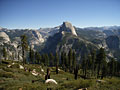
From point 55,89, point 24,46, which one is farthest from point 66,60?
point 55,89

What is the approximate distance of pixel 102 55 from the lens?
5247 centimetres

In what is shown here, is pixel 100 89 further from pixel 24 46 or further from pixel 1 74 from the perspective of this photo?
pixel 24 46

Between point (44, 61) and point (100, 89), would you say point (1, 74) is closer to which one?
point (100, 89)

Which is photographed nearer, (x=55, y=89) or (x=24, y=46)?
(x=55, y=89)

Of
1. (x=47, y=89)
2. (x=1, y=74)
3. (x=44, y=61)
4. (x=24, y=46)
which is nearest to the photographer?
(x=47, y=89)

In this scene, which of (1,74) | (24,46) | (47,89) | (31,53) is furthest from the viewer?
(31,53)

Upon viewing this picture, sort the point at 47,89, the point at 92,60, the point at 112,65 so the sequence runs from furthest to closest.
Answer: the point at 112,65
the point at 92,60
the point at 47,89

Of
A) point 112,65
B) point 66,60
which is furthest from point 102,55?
point 66,60

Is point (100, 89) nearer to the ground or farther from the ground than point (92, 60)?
farther from the ground

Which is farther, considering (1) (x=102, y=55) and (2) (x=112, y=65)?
(2) (x=112, y=65)

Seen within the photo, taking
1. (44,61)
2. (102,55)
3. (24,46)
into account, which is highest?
(24,46)

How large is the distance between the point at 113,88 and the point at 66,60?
225ft

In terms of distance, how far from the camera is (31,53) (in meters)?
89.2

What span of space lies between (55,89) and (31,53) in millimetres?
80271
